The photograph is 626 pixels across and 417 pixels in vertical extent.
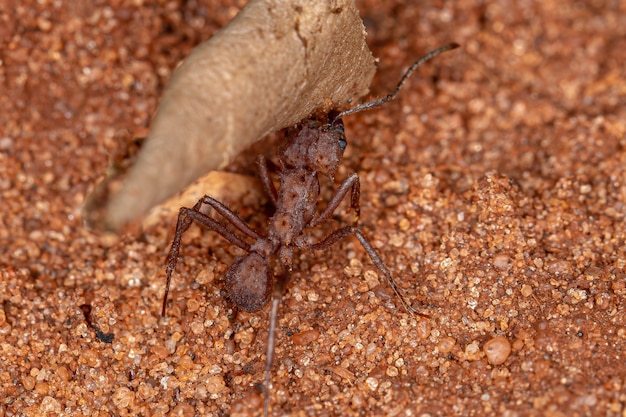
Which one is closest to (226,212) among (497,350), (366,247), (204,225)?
(204,225)

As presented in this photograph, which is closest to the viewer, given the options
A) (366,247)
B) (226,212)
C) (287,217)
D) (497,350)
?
(497,350)

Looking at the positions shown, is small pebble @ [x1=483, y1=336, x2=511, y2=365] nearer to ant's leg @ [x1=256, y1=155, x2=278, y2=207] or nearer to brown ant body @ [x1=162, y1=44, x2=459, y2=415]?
brown ant body @ [x1=162, y1=44, x2=459, y2=415]

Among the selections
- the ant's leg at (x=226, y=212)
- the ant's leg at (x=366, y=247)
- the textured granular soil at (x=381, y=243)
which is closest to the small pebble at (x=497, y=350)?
the textured granular soil at (x=381, y=243)

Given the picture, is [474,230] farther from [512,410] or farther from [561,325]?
[512,410]

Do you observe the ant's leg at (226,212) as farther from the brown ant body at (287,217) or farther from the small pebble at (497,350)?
the small pebble at (497,350)

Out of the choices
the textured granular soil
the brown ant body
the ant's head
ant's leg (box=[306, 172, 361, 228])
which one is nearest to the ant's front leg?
the brown ant body

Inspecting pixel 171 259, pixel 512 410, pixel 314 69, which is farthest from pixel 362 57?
pixel 512 410

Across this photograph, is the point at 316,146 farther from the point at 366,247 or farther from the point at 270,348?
→ the point at 270,348

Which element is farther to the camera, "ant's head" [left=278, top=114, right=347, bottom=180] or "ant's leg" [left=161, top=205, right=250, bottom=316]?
"ant's head" [left=278, top=114, right=347, bottom=180]
